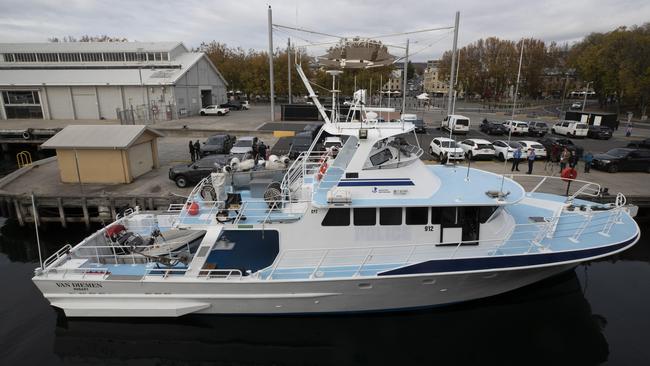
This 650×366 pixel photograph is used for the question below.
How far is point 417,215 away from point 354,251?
68.3 inches

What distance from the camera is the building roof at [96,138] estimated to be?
1639 cm

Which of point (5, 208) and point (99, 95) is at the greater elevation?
point (99, 95)

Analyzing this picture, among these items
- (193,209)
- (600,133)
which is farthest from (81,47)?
(600,133)

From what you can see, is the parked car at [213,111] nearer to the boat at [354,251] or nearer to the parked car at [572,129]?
the parked car at [572,129]

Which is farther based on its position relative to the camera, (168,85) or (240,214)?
(168,85)

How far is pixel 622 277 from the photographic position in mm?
11625

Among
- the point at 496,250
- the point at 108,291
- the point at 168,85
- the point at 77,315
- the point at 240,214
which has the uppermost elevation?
the point at 168,85

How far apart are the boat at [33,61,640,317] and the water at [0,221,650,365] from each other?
1.65ft

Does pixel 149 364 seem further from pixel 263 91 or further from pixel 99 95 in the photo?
pixel 263 91

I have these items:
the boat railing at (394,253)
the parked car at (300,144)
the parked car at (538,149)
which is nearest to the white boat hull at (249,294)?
the boat railing at (394,253)

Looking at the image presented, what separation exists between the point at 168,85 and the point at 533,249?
4025cm

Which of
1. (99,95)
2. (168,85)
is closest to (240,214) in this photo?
(168,85)

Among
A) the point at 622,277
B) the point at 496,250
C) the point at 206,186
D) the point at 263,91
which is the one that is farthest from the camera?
the point at 263,91

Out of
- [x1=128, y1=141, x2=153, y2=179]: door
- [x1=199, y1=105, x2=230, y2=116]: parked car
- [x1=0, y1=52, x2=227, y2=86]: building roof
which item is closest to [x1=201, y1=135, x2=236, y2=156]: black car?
[x1=128, y1=141, x2=153, y2=179]: door
